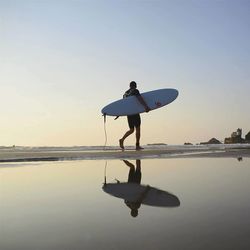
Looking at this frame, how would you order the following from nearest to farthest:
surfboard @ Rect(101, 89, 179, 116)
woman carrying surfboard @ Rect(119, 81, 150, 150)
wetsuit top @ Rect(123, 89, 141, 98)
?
1. woman carrying surfboard @ Rect(119, 81, 150, 150)
2. surfboard @ Rect(101, 89, 179, 116)
3. wetsuit top @ Rect(123, 89, 141, 98)

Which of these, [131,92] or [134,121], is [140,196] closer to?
[134,121]

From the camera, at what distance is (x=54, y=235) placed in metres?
1.87

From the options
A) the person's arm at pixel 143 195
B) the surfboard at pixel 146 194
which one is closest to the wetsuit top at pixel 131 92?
the surfboard at pixel 146 194

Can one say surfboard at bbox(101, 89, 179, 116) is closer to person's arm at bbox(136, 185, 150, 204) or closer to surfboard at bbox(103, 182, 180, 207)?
surfboard at bbox(103, 182, 180, 207)

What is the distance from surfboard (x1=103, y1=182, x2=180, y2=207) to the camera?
284 cm

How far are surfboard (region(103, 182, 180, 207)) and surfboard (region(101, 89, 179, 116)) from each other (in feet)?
33.3

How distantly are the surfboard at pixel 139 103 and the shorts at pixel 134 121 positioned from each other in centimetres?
17

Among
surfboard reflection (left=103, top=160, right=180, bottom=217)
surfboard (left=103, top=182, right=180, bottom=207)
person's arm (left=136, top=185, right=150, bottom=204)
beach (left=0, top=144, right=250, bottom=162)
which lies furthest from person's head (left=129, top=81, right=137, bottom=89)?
person's arm (left=136, top=185, right=150, bottom=204)

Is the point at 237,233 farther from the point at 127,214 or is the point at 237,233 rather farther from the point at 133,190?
the point at 133,190

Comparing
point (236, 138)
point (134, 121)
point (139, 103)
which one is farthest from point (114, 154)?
point (236, 138)

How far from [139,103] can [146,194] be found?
11248 mm

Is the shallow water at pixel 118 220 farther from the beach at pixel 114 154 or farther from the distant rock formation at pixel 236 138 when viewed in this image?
the distant rock formation at pixel 236 138

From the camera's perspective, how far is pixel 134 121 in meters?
13.9

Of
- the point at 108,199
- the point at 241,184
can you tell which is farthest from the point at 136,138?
Answer: the point at 108,199
